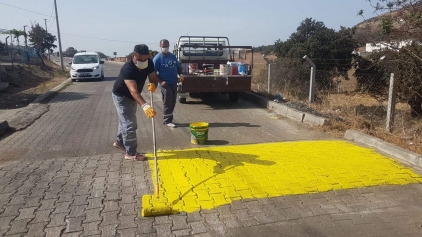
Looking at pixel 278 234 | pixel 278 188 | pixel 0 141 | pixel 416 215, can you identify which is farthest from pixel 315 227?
pixel 0 141

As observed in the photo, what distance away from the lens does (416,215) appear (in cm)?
370

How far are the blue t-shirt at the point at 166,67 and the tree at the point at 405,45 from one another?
4.61 m

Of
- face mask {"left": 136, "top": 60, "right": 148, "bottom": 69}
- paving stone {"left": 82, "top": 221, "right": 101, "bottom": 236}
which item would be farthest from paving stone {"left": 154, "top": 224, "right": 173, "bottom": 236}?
face mask {"left": 136, "top": 60, "right": 148, "bottom": 69}

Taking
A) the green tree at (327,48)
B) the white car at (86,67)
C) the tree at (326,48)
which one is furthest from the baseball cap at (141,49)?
the white car at (86,67)

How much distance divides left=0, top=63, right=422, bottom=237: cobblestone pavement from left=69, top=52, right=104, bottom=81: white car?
13419 mm

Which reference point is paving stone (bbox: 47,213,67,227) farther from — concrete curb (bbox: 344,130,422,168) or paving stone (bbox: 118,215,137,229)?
concrete curb (bbox: 344,130,422,168)

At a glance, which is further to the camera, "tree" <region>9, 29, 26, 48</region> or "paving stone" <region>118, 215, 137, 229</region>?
"tree" <region>9, 29, 26, 48</region>

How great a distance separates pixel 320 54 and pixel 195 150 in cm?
1328

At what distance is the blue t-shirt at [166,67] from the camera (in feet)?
24.1

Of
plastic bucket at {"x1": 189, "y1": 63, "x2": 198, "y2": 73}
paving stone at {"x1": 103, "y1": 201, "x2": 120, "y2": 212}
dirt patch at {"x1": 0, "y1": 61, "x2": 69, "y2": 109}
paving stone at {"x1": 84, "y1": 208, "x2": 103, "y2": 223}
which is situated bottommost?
paving stone at {"x1": 84, "y1": 208, "x2": 103, "y2": 223}

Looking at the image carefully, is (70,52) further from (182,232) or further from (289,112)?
(182,232)

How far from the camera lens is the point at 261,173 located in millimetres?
4734

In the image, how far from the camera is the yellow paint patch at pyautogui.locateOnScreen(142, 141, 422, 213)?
13.4 feet

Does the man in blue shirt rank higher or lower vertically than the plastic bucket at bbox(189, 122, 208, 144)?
higher
